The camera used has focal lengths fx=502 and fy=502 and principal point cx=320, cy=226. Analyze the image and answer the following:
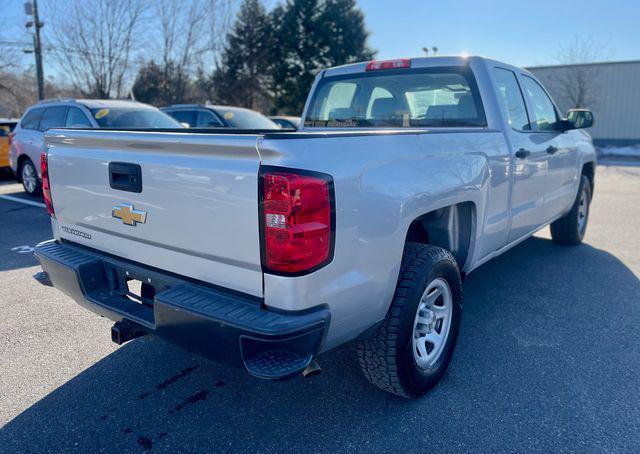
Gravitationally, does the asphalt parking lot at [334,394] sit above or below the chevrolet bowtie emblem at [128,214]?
below

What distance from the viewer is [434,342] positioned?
2963 millimetres

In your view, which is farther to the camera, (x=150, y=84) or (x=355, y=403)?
(x=150, y=84)


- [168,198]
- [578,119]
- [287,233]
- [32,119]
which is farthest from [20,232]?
[578,119]

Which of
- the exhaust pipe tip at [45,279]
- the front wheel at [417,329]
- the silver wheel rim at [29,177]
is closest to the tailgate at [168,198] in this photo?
the exhaust pipe tip at [45,279]

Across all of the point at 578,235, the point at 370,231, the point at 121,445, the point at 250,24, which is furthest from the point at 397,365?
the point at 250,24

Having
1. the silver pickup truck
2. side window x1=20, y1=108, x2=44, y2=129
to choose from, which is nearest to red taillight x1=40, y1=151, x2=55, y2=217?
the silver pickup truck

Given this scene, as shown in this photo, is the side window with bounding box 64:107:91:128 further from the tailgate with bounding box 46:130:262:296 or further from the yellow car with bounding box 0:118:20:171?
the tailgate with bounding box 46:130:262:296

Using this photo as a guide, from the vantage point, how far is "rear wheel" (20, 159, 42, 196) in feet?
30.8

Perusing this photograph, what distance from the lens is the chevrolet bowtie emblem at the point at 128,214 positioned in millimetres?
2499

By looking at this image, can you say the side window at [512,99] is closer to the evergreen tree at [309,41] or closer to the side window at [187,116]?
the side window at [187,116]

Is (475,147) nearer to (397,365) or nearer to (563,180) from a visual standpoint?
(397,365)

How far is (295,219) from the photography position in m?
1.98

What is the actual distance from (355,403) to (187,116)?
31.9 feet

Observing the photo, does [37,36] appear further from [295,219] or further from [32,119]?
[295,219]
